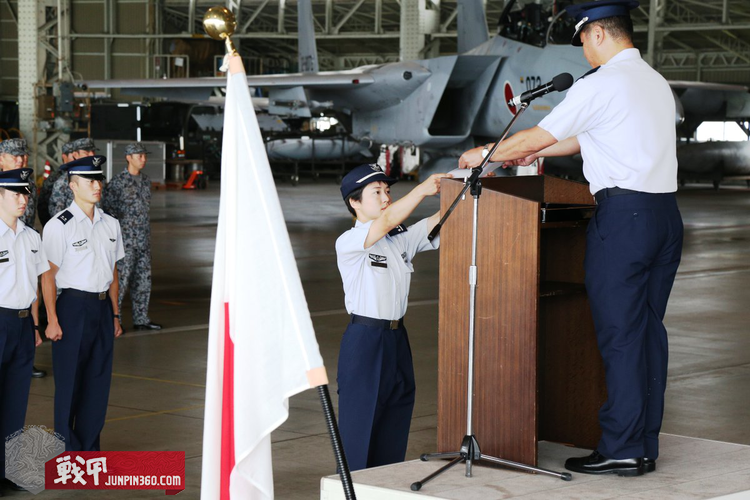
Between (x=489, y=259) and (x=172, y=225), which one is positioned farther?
(x=172, y=225)

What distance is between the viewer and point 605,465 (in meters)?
3.39

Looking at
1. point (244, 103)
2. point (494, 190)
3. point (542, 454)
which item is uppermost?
point (244, 103)

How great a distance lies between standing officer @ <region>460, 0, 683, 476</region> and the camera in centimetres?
335

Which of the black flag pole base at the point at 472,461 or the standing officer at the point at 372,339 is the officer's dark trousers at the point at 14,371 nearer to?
the standing officer at the point at 372,339

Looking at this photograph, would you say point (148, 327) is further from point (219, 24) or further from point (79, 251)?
point (219, 24)

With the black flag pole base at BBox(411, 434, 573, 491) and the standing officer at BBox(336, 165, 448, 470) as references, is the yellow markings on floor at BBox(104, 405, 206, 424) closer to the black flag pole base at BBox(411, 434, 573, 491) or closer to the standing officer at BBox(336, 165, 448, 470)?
the standing officer at BBox(336, 165, 448, 470)

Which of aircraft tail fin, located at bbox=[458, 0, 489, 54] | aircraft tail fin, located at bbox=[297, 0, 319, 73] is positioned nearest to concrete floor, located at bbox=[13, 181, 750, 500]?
aircraft tail fin, located at bbox=[458, 0, 489, 54]

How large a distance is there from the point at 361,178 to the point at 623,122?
3.47 ft

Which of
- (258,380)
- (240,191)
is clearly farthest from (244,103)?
(258,380)

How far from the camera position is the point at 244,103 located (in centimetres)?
274

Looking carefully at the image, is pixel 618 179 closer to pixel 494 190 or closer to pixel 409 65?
pixel 494 190

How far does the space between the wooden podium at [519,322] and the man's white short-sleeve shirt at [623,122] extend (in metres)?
0.28

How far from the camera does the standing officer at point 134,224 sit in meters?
8.82

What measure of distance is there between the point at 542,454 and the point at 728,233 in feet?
50.0
